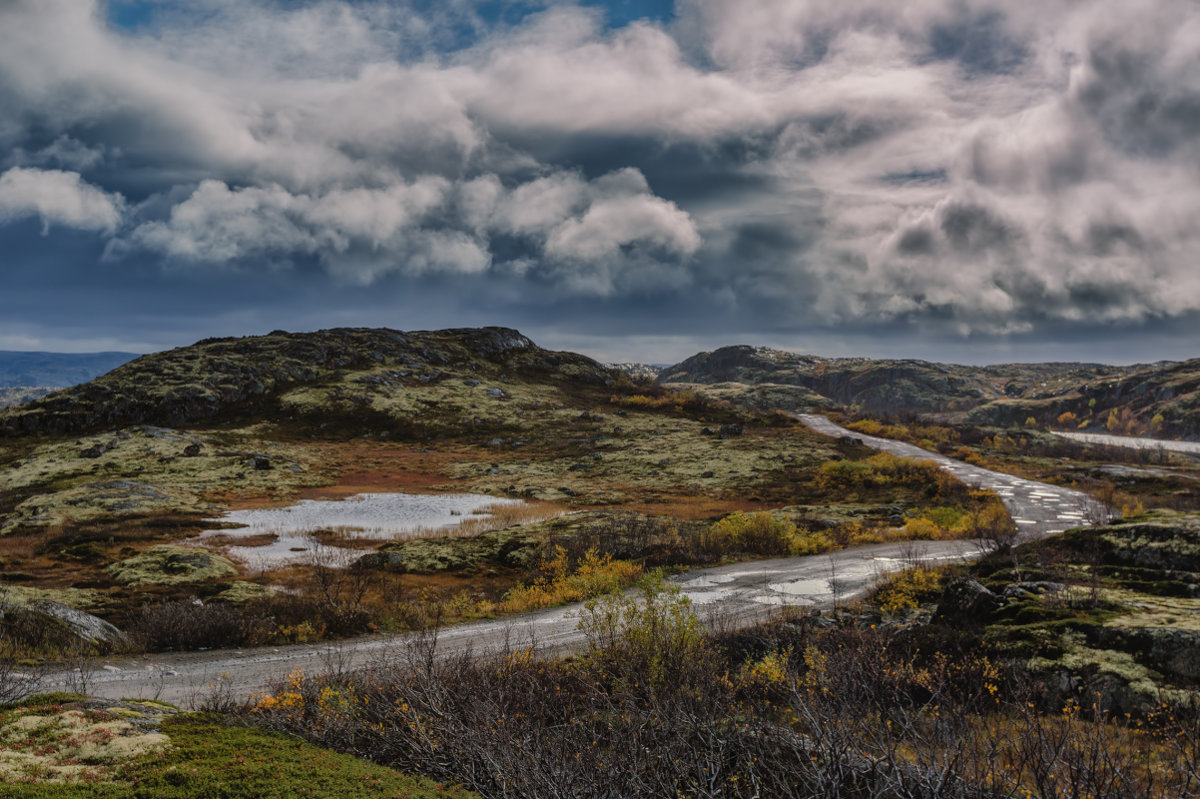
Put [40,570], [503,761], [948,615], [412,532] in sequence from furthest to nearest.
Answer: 1. [412,532]
2. [40,570]
3. [948,615]
4. [503,761]

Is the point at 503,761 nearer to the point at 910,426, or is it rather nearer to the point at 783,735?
the point at 783,735

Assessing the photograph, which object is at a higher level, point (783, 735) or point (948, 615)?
point (783, 735)

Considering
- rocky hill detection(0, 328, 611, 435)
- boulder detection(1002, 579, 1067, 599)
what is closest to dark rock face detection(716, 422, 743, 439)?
rocky hill detection(0, 328, 611, 435)

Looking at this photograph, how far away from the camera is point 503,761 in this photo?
646cm

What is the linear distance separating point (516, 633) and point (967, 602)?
12.4m

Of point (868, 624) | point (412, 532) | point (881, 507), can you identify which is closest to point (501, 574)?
point (412, 532)

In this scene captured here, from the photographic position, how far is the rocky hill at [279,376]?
92000 mm

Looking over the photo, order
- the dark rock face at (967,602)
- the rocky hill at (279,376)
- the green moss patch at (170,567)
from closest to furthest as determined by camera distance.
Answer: the dark rock face at (967,602) → the green moss patch at (170,567) → the rocky hill at (279,376)

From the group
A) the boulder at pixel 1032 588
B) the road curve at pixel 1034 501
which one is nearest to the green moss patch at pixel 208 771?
the boulder at pixel 1032 588

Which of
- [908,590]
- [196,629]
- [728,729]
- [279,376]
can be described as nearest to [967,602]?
[908,590]

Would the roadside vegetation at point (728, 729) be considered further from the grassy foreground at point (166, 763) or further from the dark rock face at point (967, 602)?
the dark rock face at point (967, 602)

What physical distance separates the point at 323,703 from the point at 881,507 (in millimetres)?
43479

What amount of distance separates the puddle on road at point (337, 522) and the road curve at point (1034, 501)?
129 ft

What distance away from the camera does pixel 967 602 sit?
14398 millimetres
